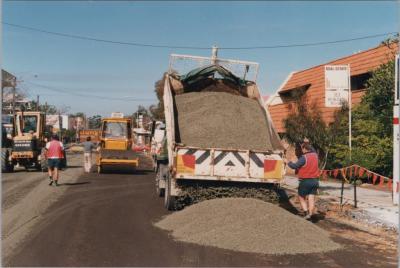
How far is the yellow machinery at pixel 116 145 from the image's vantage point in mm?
21844

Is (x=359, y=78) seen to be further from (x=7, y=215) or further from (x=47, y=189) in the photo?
(x=7, y=215)

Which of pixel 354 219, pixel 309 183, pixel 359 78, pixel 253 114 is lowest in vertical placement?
pixel 354 219

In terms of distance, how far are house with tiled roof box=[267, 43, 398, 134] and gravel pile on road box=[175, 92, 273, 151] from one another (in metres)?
5.90

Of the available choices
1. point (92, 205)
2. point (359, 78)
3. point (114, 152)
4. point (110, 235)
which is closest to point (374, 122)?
point (359, 78)

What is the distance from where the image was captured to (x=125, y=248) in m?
7.22

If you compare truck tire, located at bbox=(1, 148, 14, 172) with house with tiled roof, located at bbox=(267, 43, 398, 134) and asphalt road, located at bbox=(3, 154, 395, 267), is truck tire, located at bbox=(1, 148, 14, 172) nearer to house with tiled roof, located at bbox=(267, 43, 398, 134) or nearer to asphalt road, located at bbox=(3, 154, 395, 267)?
house with tiled roof, located at bbox=(267, 43, 398, 134)

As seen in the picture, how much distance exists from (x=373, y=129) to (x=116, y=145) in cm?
1151

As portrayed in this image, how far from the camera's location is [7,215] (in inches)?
391

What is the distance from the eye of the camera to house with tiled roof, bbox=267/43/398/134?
66.1 ft

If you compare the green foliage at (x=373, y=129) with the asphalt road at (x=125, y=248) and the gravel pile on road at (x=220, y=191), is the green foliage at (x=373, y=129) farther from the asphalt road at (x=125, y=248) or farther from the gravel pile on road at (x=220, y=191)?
the asphalt road at (x=125, y=248)

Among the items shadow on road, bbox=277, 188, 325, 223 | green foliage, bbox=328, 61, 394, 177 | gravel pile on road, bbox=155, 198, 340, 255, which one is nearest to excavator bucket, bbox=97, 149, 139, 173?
green foliage, bbox=328, 61, 394, 177

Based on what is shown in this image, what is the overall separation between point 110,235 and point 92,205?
12.4 ft

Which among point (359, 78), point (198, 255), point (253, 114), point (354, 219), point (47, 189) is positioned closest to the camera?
point (198, 255)

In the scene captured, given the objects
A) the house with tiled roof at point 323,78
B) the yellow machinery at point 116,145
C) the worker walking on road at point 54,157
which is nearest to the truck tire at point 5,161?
the yellow machinery at point 116,145
